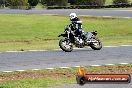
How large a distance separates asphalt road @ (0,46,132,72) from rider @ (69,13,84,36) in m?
0.92

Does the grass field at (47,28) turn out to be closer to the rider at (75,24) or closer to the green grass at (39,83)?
the rider at (75,24)

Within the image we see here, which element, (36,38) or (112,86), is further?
(36,38)

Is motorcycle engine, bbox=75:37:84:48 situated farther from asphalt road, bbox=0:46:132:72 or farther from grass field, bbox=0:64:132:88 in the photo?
grass field, bbox=0:64:132:88

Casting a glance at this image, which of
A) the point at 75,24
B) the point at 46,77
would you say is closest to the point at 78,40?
the point at 75,24

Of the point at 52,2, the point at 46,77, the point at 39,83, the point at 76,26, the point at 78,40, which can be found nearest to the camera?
the point at 39,83

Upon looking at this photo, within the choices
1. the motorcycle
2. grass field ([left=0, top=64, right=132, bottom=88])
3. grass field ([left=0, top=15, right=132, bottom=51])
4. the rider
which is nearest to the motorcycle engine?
the motorcycle

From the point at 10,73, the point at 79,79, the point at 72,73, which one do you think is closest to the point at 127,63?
the point at 72,73

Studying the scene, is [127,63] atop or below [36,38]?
atop

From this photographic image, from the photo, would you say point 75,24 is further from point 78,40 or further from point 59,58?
point 59,58

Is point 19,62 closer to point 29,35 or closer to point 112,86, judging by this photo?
point 112,86

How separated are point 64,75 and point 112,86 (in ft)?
9.21

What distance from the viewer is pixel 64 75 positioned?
11.0 meters

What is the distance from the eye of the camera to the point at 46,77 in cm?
1051

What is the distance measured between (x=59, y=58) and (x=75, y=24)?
2.94 m
